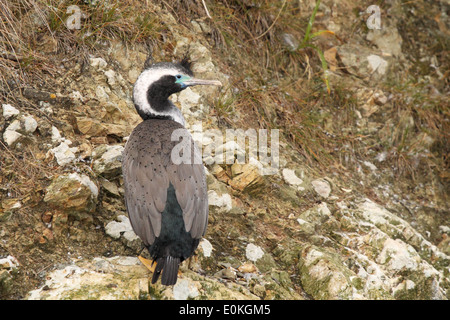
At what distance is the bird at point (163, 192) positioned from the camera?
422 cm

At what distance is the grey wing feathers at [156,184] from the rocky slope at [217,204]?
0.43 metres

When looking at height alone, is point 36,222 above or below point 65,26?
below

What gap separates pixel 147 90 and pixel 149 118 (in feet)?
0.96

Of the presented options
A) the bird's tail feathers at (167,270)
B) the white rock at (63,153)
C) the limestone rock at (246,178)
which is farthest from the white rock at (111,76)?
the bird's tail feathers at (167,270)

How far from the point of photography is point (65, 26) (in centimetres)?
572

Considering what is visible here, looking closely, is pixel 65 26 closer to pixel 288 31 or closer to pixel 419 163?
pixel 288 31

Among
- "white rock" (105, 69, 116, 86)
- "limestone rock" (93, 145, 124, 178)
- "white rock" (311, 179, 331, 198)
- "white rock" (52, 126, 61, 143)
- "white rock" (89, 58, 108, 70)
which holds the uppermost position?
"white rock" (89, 58, 108, 70)

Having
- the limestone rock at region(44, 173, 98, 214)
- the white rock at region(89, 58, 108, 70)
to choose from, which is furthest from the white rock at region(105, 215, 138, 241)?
the white rock at region(89, 58, 108, 70)

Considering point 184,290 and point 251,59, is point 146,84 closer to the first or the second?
point 184,290

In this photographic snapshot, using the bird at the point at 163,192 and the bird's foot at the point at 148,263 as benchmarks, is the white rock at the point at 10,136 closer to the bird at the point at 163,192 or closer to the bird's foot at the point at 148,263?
the bird at the point at 163,192

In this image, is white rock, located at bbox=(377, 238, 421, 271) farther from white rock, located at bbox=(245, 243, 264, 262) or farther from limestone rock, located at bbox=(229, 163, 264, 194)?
limestone rock, located at bbox=(229, 163, 264, 194)

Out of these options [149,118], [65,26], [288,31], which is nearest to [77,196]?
[149,118]

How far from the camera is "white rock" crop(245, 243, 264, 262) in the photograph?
496 centimetres

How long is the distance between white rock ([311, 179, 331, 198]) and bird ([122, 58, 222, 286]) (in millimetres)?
1805
